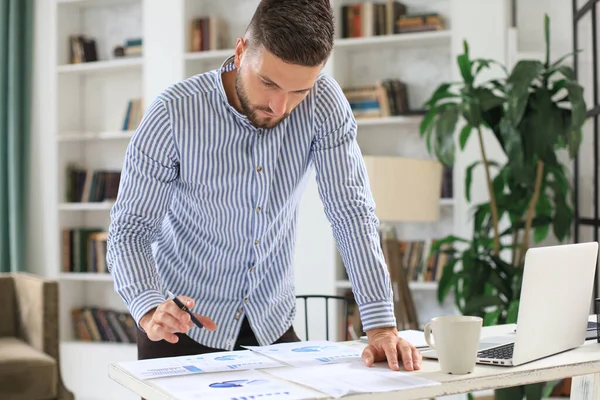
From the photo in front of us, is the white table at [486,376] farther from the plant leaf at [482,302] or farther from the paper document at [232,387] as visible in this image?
the plant leaf at [482,302]

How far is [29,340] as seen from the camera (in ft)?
13.4

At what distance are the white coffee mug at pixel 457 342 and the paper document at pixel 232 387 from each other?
26 cm

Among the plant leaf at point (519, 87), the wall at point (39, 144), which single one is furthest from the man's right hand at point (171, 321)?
the wall at point (39, 144)

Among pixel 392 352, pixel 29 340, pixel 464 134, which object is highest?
pixel 464 134

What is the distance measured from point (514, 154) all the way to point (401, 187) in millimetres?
484

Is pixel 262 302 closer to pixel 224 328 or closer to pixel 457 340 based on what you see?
pixel 224 328

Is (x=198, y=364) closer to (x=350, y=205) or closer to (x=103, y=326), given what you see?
(x=350, y=205)

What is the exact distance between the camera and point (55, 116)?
5145mm

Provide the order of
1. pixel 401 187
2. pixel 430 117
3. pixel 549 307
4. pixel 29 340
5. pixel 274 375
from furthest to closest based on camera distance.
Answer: pixel 29 340 < pixel 430 117 < pixel 401 187 < pixel 549 307 < pixel 274 375

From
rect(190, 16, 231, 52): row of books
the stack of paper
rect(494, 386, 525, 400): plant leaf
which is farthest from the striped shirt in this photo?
rect(190, 16, 231, 52): row of books

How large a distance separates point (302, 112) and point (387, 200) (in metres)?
1.76

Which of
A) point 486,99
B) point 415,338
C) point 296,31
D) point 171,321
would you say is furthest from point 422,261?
point 171,321

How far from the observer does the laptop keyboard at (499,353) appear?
1529mm

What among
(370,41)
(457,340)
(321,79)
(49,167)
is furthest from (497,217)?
(49,167)
